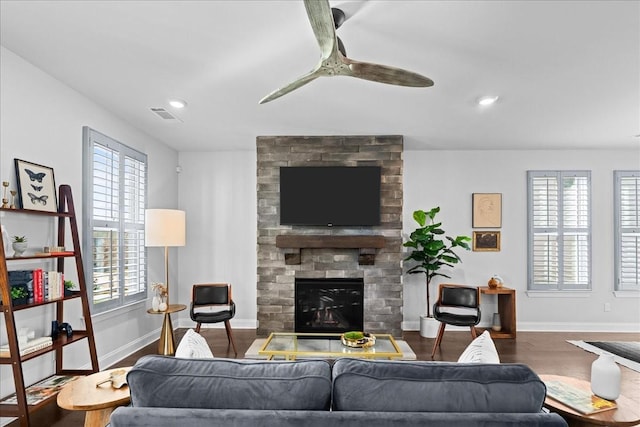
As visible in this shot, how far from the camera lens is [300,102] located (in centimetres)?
381

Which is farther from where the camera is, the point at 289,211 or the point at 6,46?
the point at 289,211

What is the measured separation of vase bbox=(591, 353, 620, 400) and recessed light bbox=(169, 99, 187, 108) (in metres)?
3.68

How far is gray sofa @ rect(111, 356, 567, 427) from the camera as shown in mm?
1426

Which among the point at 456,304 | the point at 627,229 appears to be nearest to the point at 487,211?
the point at 456,304

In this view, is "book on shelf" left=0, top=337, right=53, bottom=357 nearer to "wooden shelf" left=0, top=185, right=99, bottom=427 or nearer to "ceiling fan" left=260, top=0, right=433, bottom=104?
"wooden shelf" left=0, top=185, right=99, bottom=427

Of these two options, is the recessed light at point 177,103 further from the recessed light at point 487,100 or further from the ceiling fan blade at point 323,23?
the recessed light at point 487,100

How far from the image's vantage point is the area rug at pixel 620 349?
13.9 feet

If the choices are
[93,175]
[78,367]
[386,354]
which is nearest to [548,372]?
Answer: [386,354]

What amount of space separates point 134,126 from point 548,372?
5.22m

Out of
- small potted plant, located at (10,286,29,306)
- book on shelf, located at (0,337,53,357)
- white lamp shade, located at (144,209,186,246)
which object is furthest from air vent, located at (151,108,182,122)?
book on shelf, located at (0,337,53,357)

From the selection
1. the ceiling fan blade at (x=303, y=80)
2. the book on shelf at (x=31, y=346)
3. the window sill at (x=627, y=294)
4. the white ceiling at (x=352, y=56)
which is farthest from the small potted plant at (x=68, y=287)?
the window sill at (x=627, y=294)

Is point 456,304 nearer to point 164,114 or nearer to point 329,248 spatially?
point 329,248

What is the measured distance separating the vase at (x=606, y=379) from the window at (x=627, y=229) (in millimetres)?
4993

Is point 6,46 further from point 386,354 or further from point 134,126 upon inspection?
point 386,354
